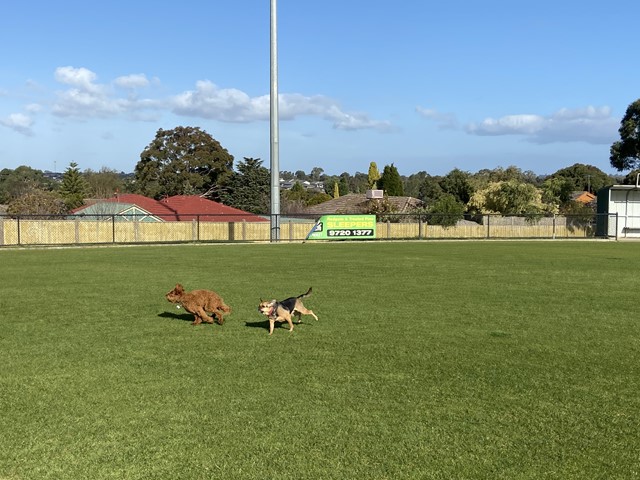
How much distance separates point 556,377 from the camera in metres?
5.86

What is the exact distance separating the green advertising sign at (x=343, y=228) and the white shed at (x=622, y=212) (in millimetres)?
18830

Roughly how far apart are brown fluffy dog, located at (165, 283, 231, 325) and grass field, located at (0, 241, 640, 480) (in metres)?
0.21

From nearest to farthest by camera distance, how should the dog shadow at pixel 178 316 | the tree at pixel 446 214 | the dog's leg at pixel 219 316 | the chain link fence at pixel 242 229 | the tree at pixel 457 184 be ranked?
the dog's leg at pixel 219 316 < the dog shadow at pixel 178 316 < the chain link fence at pixel 242 229 < the tree at pixel 446 214 < the tree at pixel 457 184

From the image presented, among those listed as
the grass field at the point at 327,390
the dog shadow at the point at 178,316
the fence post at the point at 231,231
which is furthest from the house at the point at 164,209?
the grass field at the point at 327,390

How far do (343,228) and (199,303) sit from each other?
3186 cm

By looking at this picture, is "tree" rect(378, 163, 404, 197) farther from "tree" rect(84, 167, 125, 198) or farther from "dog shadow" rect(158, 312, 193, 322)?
"dog shadow" rect(158, 312, 193, 322)

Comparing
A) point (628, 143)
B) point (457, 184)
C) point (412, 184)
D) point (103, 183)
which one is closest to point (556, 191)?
point (628, 143)

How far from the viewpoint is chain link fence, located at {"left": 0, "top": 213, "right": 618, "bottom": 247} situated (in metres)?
36.0

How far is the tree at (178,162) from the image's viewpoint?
7194cm

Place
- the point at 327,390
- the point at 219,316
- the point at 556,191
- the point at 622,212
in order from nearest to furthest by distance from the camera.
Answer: the point at 327,390 → the point at 219,316 → the point at 622,212 → the point at 556,191

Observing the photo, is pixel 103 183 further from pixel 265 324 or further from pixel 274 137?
pixel 265 324

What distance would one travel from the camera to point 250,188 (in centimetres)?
7231

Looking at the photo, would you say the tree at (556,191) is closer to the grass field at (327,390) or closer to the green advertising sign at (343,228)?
the green advertising sign at (343,228)

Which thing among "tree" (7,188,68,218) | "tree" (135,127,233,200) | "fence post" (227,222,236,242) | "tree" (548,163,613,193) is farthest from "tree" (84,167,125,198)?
"tree" (548,163,613,193)
